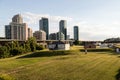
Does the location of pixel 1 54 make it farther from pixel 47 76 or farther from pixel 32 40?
pixel 47 76

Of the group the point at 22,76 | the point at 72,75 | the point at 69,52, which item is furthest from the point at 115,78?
the point at 69,52

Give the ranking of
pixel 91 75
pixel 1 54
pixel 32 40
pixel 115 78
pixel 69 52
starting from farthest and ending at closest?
1. pixel 32 40
2. pixel 1 54
3. pixel 69 52
4. pixel 91 75
5. pixel 115 78

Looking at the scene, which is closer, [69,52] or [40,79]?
[40,79]

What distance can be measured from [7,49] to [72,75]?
66310mm

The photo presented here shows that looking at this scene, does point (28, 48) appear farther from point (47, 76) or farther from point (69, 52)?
point (47, 76)

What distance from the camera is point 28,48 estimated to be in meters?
112

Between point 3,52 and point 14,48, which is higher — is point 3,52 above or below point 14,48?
below

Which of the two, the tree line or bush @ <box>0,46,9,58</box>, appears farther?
the tree line

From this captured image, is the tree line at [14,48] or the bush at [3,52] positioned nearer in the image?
the bush at [3,52]

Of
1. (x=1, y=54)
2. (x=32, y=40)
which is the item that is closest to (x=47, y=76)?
(x=1, y=54)

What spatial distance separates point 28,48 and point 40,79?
258 feet

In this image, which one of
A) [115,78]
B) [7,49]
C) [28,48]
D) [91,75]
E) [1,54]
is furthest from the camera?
[28,48]

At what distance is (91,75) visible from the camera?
119 ft

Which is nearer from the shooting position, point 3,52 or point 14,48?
point 3,52
